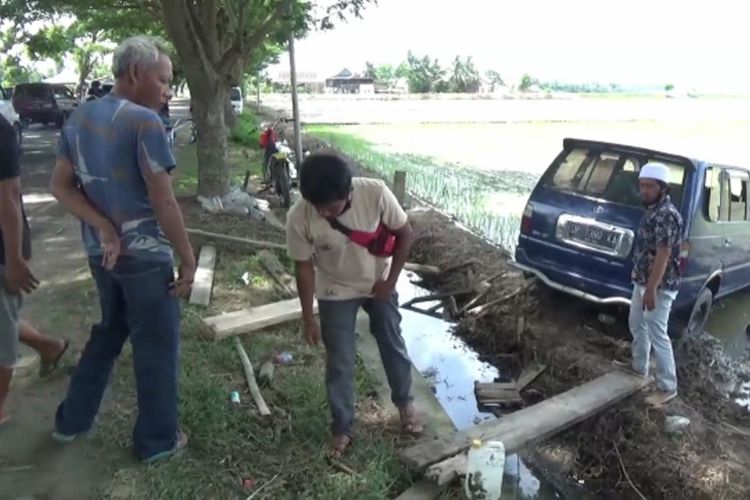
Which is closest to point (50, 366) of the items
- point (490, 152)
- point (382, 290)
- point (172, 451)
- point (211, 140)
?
point (172, 451)

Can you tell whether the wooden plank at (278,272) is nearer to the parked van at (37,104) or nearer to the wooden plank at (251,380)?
the wooden plank at (251,380)

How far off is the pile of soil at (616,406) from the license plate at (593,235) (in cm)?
78

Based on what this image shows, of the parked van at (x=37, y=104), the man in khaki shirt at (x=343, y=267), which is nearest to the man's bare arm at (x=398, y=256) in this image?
the man in khaki shirt at (x=343, y=267)

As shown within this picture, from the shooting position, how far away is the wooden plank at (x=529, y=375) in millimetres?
5266

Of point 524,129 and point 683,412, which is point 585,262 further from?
point 524,129

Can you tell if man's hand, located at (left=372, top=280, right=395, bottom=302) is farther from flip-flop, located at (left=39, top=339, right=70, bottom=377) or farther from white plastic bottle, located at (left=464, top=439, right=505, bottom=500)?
flip-flop, located at (left=39, top=339, right=70, bottom=377)

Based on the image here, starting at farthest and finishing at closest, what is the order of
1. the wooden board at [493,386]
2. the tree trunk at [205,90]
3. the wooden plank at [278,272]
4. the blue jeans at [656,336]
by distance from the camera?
the tree trunk at [205,90], the wooden plank at [278,272], the wooden board at [493,386], the blue jeans at [656,336]

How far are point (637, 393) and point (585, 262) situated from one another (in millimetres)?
1456

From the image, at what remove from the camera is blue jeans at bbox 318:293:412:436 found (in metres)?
3.28

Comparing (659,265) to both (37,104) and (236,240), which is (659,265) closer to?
(236,240)

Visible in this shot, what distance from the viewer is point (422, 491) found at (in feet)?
10.6

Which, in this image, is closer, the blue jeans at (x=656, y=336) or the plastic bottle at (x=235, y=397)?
the plastic bottle at (x=235, y=397)

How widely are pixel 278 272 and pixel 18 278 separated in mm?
3761

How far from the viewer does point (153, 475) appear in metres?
3.08
